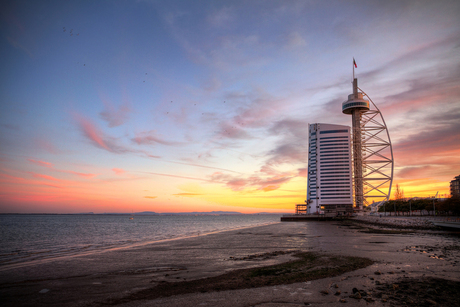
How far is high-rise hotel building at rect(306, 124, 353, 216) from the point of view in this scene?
159 m

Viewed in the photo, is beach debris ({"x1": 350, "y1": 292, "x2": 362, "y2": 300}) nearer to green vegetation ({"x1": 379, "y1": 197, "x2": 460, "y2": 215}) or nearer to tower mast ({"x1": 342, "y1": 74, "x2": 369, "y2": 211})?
green vegetation ({"x1": 379, "y1": 197, "x2": 460, "y2": 215})

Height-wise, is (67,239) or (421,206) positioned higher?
(421,206)

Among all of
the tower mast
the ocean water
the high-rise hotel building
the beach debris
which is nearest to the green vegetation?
the tower mast

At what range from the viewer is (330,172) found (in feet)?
536

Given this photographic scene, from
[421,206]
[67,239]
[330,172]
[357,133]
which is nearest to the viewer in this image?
[67,239]

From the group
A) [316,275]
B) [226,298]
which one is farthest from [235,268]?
[226,298]

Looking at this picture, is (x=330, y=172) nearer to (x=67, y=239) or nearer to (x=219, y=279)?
(x=67, y=239)

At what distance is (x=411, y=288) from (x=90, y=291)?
45.4ft

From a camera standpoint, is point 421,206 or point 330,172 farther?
point 330,172

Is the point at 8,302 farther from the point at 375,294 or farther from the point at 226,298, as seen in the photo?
the point at 375,294

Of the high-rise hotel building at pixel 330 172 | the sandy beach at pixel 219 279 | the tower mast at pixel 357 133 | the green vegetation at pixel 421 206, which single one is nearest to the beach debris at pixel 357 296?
the sandy beach at pixel 219 279

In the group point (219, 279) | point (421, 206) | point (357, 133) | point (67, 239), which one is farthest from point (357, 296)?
point (421, 206)

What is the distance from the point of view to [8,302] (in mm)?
12062

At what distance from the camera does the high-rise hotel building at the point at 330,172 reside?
522 ft
